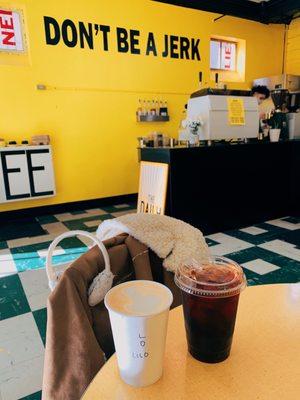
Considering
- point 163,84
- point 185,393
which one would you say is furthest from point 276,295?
point 163,84

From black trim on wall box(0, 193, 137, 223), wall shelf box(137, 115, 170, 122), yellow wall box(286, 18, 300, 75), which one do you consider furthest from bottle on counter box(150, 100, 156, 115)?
yellow wall box(286, 18, 300, 75)

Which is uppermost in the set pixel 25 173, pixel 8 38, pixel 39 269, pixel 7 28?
pixel 7 28

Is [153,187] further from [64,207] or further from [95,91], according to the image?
[95,91]

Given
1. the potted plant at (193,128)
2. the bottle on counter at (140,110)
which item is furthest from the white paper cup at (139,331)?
the bottle on counter at (140,110)

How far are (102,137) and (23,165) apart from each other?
4.28 feet

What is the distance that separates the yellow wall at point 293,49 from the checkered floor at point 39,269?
4.16m

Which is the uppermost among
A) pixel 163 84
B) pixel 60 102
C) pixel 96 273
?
pixel 163 84

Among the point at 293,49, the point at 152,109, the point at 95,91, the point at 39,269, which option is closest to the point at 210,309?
the point at 39,269

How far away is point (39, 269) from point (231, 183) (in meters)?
2.14

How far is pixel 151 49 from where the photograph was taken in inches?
189

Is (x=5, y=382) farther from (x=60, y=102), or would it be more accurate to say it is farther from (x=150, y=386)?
(x=60, y=102)

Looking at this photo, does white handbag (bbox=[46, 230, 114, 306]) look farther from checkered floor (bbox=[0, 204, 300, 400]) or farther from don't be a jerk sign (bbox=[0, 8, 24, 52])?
don't be a jerk sign (bbox=[0, 8, 24, 52])

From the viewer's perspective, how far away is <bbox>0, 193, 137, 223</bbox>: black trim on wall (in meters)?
4.15

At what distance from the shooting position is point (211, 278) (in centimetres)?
54
